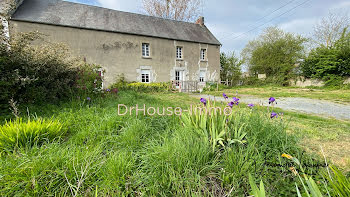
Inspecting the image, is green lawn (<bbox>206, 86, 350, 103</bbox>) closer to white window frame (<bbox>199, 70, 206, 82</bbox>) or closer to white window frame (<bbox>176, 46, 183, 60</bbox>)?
white window frame (<bbox>199, 70, 206, 82</bbox>)

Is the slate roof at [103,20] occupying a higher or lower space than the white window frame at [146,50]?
higher

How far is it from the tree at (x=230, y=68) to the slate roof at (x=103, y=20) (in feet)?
10.1

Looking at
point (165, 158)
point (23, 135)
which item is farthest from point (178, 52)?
point (165, 158)

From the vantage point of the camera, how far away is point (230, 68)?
17.9 m

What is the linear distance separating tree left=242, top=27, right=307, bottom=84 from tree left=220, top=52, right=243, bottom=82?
9.60 feet

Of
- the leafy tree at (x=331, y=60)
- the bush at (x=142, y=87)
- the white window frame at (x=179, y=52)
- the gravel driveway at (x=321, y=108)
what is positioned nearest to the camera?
the gravel driveway at (x=321, y=108)

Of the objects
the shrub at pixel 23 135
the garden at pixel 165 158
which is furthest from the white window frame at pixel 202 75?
the shrub at pixel 23 135

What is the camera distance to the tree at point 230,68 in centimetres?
1775

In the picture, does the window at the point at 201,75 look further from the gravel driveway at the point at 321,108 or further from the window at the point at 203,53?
the gravel driveway at the point at 321,108

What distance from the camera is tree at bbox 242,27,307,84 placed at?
1645 centimetres

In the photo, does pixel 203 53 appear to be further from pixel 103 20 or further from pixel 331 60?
pixel 331 60

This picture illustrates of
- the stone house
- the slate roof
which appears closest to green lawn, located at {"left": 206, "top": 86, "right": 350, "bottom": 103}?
the stone house

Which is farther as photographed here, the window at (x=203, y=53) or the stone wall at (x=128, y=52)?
the window at (x=203, y=53)

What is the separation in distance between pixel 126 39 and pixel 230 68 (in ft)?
38.8
